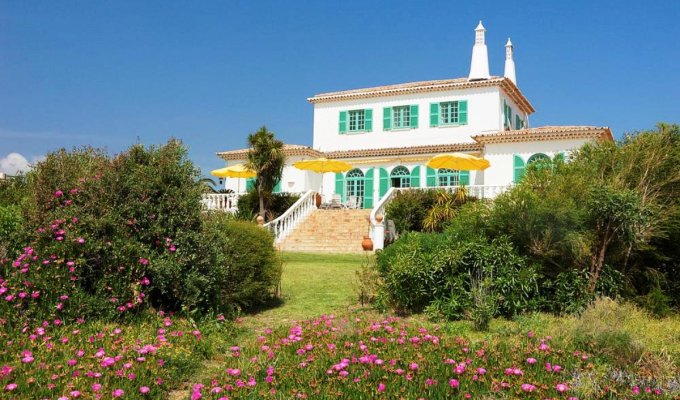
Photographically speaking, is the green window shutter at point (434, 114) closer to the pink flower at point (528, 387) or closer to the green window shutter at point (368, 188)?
the green window shutter at point (368, 188)

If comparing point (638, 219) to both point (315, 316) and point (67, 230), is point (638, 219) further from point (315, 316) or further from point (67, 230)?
point (67, 230)

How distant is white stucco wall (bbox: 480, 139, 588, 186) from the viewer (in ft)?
87.8

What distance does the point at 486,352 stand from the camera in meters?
5.88

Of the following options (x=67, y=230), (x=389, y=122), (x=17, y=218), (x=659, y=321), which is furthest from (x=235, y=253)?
(x=389, y=122)

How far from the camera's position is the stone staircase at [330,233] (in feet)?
71.9

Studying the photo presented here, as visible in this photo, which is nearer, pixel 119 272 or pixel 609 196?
pixel 119 272

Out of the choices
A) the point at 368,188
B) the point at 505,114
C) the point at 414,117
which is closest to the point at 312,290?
the point at 368,188

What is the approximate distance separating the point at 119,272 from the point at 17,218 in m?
2.74

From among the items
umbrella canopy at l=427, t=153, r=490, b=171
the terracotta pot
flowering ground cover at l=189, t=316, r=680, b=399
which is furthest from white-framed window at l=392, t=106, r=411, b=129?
flowering ground cover at l=189, t=316, r=680, b=399

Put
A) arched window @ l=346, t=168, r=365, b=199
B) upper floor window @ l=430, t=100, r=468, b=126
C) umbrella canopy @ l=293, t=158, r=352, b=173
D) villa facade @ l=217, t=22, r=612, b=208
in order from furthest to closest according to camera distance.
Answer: arched window @ l=346, t=168, r=365, b=199, upper floor window @ l=430, t=100, r=468, b=126, umbrella canopy @ l=293, t=158, r=352, b=173, villa facade @ l=217, t=22, r=612, b=208

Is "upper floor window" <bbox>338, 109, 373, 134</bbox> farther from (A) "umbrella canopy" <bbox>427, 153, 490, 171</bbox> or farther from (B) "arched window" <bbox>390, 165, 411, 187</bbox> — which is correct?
(A) "umbrella canopy" <bbox>427, 153, 490, 171</bbox>

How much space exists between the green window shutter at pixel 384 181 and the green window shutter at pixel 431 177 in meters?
2.26

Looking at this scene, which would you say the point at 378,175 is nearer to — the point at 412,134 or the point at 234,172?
the point at 412,134

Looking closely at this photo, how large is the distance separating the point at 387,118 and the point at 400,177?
413 centimetres
